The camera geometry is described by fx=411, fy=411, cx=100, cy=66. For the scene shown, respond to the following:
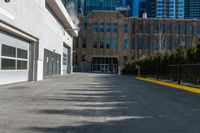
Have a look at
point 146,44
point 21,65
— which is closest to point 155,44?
point 146,44

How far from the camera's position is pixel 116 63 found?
4299 inches

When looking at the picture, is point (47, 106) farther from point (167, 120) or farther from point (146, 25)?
point (146, 25)

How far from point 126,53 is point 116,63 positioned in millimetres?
3897

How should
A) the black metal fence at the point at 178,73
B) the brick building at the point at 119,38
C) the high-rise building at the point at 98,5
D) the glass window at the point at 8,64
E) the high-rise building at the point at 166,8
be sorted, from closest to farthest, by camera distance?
the glass window at the point at 8,64 → the black metal fence at the point at 178,73 → the brick building at the point at 119,38 → the high-rise building at the point at 98,5 → the high-rise building at the point at 166,8

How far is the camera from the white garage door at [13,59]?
25.4m

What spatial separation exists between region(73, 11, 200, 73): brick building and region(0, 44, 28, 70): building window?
73.6 meters

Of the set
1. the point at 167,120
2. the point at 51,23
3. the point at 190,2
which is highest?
the point at 190,2

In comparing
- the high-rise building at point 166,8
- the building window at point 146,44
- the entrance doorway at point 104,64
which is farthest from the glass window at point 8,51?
the high-rise building at point 166,8

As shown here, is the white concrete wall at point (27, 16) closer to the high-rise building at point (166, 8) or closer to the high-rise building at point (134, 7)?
the high-rise building at point (166, 8)

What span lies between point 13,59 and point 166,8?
11915 centimetres

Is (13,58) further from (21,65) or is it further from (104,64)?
(104,64)

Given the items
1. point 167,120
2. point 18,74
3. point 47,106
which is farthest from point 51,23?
point 167,120

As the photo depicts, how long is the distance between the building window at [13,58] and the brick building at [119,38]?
73568 mm

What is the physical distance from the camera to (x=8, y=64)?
26.8 metres
